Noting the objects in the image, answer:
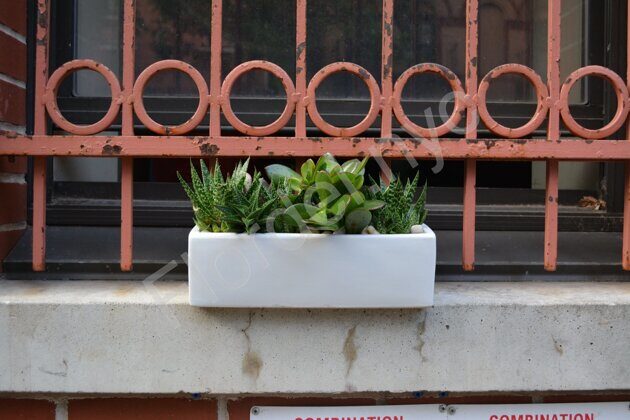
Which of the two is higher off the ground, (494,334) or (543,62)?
(543,62)

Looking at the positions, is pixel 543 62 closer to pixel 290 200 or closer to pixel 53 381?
pixel 290 200

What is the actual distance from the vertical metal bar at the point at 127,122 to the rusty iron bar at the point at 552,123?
103 cm

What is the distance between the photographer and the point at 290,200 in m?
1.35

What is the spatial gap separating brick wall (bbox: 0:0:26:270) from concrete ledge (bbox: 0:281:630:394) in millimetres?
350

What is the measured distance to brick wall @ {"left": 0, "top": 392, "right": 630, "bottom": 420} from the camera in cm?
148

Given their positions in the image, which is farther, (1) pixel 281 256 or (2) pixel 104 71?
(2) pixel 104 71

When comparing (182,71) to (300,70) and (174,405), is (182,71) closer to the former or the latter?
(300,70)

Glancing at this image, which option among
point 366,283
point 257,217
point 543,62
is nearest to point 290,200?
point 257,217

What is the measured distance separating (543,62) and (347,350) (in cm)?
142

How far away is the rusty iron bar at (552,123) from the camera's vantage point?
1.51 m

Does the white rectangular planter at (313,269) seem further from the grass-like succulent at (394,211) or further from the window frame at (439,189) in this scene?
the window frame at (439,189)

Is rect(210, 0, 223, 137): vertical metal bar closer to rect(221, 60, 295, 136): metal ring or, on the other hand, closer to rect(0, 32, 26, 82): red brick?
rect(221, 60, 295, 136): metal ring

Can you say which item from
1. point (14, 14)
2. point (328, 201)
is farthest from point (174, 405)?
point (14, 14)

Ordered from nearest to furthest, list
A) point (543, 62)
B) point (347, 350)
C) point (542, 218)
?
point (347, 350) < point (542, 218) < point (543, 62)
